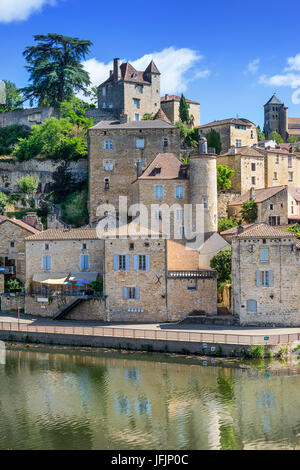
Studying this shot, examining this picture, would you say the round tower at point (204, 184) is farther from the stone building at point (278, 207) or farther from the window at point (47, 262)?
the window at point (47, 262)

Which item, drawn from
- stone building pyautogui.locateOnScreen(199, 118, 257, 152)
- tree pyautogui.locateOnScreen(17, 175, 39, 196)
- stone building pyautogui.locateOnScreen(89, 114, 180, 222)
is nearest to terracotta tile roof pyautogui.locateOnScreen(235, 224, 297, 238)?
stone building pyautogui.locateOnScreen(89, 114, 180, 222)

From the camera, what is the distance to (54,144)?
189 feet

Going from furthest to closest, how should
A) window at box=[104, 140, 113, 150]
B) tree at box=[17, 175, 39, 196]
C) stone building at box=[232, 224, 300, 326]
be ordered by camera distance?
tree at box=[17, 175, 39, 196]
window at box=[104, 140, 113, 150]
stone building at box=[232, 224, 300, 326]

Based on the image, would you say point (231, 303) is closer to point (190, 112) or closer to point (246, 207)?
point (246, 207)

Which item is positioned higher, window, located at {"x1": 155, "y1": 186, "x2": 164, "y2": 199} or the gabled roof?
the gabled roof

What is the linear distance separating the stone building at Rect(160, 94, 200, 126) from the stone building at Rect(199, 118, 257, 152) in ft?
24.3

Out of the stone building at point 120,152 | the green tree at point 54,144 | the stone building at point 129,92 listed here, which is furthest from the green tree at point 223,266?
the stone building at point 129,92

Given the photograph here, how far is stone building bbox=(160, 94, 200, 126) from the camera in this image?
6969 centimetres

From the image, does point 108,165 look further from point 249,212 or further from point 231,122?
point 231,122

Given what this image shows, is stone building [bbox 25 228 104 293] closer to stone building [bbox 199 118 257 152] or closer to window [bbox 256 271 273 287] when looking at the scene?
window [bbox 256 271 273 287]

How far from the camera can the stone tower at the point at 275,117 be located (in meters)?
104

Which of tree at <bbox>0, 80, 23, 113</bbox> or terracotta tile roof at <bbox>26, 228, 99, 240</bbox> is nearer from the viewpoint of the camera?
terracotta tile roof at <bbox>26, 228, 99, 240</bbox>

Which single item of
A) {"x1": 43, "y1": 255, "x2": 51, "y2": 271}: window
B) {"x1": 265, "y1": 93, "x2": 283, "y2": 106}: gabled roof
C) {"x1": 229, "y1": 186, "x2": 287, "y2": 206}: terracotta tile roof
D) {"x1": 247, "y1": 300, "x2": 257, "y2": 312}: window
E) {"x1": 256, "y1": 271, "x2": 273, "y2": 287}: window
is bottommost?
{"x1": 247, "y1": 300, "x2": 257, "y2": 312}: window

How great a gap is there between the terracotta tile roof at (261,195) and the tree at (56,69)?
26375 millimetres
